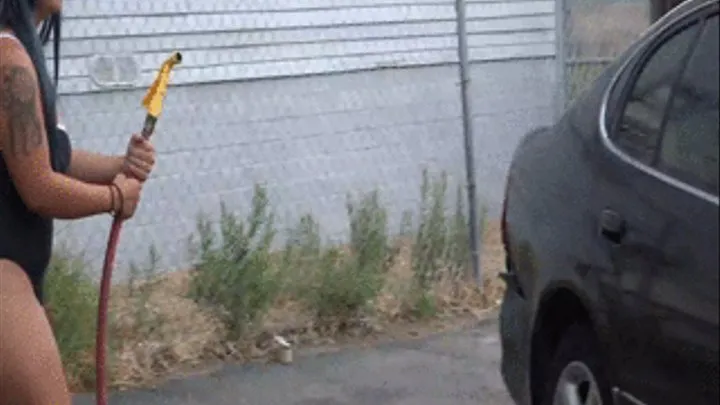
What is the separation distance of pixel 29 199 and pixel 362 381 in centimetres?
360

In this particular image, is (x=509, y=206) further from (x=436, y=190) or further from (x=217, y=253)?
(x=436, y=190)

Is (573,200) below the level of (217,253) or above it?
above

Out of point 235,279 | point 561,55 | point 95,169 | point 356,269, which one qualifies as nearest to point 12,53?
point 95,169

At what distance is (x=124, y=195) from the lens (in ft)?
14.1

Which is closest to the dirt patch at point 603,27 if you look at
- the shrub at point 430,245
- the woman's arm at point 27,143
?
the shrub at point 430,245

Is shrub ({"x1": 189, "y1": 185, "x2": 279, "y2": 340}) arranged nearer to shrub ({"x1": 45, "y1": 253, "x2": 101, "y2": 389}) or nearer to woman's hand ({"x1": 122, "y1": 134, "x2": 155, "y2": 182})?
shrub ({"x1": 45, "y1": 253, "x2": 101, "y2": 389})

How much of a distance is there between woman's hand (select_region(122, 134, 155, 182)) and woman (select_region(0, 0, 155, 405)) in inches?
3.9

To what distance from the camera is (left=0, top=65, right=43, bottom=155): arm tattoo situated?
13.2 feet

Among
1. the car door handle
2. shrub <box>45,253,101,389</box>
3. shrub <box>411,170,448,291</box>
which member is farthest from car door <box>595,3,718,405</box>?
shrub <box>411,170,448,291</box>

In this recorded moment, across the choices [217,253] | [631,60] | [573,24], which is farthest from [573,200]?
[573,24]

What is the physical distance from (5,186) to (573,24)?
28.8 feet

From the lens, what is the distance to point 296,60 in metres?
10.5

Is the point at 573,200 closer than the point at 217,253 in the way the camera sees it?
Yes

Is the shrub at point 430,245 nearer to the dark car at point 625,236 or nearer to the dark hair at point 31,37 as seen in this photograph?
the dark car at point 625,236
